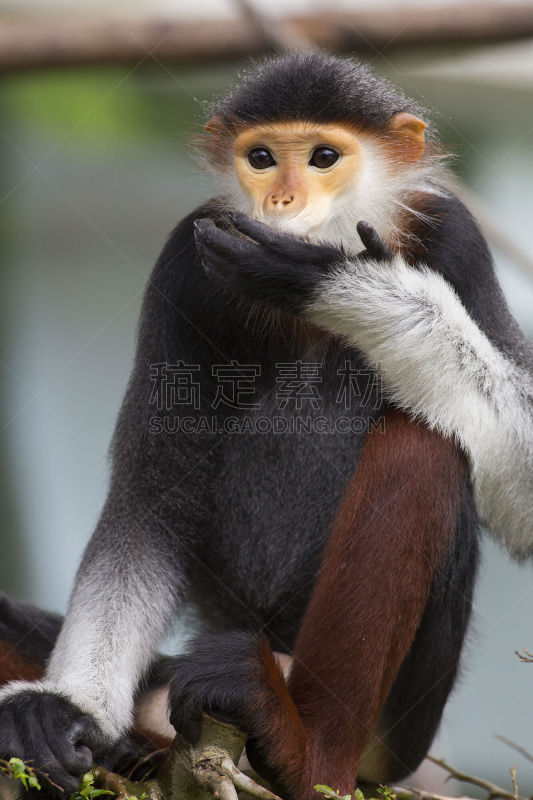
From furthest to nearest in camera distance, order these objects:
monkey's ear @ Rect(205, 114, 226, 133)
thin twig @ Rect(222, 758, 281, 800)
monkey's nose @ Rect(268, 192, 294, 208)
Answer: monkey's ear @ Rect(205, 114, 226, 133) → monkey's nose @ Rect(268, 192, 294, 208) → thin twig @ Rect(222, 758, 281, 800)

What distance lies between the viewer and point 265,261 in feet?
13.3

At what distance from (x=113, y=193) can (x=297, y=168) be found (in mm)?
6442

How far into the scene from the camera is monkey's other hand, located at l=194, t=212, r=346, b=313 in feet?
13.3

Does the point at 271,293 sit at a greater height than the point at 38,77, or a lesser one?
lesser

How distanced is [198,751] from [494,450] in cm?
162

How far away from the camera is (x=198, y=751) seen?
369cm

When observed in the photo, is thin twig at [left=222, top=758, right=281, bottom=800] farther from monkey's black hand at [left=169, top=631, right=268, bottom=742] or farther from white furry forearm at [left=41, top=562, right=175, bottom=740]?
white furry forearm at [left=41, top=562, right=175, bottom=740]

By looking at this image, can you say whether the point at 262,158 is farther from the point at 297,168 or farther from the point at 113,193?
the point at 113,193

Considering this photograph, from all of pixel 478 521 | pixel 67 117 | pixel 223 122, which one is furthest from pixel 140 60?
pixel 478 521

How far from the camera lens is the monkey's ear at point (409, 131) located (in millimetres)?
4934

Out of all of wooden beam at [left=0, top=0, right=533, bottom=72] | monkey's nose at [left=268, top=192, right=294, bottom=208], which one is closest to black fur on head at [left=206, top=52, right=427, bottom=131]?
monkey's nose at [left=268, top=192, right=294, bottom=208]

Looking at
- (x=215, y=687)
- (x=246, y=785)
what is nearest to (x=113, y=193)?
(x=215, y=687)

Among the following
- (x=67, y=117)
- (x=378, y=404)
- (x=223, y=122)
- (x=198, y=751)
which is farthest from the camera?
(x=67, y=117)

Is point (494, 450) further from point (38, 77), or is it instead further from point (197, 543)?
point (38, 77)
